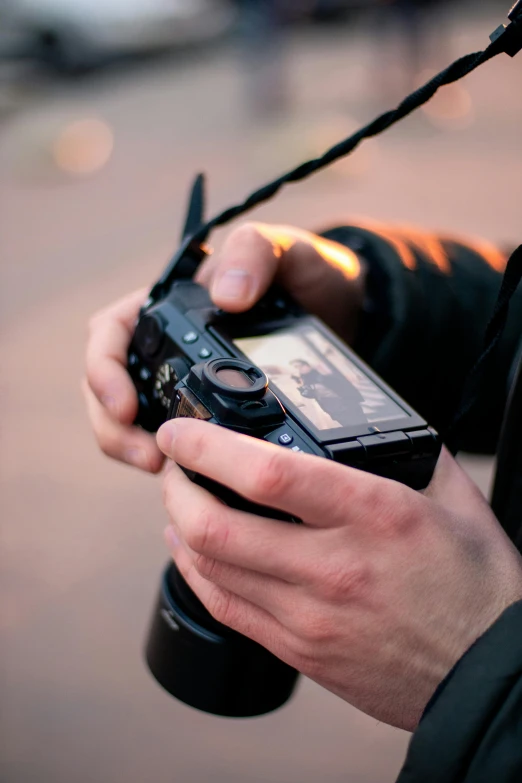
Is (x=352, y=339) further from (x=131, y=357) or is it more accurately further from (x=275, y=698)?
(x=275, y=698)

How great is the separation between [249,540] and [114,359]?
408 millimetres

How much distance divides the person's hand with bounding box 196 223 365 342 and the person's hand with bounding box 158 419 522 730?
1.03 ft

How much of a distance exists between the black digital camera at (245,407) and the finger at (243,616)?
0.36ft

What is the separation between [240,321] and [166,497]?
28cm

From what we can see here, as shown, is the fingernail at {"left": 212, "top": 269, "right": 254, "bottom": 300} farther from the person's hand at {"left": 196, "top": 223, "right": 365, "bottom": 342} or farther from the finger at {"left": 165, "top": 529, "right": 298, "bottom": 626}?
the finger at {"left": 165, "top": 529, "right": 298, "bottom": 626}

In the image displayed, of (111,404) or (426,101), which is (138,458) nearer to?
(111,404)

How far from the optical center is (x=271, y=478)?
61cm

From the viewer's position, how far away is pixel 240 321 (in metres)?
0.94

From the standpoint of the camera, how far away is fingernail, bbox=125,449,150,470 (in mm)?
965

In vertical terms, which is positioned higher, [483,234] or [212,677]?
[212,677]

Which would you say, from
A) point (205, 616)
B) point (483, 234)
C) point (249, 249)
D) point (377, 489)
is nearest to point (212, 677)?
point (205, 616)

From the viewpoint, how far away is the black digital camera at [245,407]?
2.39ft

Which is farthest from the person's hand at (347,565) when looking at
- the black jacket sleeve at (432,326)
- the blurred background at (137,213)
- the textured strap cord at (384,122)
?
the blurred background at (137,213)

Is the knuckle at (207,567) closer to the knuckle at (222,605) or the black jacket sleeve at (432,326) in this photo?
the knuckle at (222,605)
